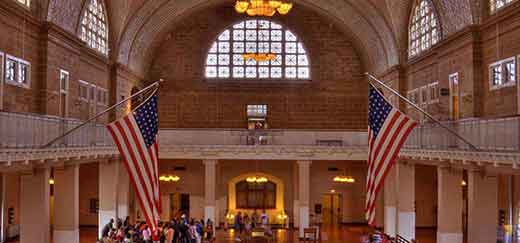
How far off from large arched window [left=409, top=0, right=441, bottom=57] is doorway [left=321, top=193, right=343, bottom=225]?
501 inches

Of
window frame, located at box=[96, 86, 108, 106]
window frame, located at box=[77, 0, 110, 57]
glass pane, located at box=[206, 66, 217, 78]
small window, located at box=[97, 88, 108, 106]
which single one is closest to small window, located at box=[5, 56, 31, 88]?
window frame, located at box=[77, 0, 110, 57]

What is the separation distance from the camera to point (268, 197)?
125 ft

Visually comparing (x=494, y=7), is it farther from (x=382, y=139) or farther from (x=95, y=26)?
(x=95, y=26)

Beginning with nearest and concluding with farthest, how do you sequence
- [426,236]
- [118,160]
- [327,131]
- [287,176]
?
1. [118,160]
2. [426,236]
3. [327,131]
4. [287,176]

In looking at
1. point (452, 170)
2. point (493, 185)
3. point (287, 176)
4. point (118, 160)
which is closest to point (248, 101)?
point (287, 176)

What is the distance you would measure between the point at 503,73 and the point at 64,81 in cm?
1647

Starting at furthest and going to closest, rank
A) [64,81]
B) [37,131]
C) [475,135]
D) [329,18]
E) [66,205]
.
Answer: [329,18], [64,81], [66,205], [475,135], [37,131]

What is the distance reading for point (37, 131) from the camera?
58.8 ft

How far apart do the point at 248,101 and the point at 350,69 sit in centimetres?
674

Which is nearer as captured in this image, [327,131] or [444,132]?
[444,132]

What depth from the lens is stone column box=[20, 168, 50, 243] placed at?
20375 millimetres

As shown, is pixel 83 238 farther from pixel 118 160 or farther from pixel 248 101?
pixel 248 101

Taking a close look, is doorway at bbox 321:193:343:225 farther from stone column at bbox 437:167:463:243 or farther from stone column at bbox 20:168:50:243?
stone column at bbox 20:168:50:243

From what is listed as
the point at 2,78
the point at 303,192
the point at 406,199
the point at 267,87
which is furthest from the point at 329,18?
the point at 2,78
